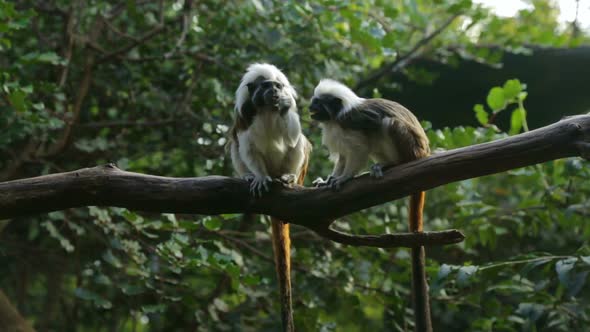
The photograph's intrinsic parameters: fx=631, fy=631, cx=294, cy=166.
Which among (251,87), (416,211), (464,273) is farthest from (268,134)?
(464,273)

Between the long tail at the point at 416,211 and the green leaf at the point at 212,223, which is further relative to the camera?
the green leaf at the point at 212,223

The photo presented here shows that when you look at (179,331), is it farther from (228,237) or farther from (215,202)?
(215,202)

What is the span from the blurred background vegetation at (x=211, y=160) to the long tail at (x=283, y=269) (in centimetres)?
20

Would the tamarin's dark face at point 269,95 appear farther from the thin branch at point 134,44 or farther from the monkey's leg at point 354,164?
the thin branch at point 134,44

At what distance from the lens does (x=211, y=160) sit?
415 centimetres

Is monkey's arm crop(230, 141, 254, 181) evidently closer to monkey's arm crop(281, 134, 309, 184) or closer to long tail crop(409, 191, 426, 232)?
monkey's arm crop(281, 134, 309, 184)

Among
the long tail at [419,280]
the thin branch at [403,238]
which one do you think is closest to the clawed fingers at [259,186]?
the thin branch at [403,238]

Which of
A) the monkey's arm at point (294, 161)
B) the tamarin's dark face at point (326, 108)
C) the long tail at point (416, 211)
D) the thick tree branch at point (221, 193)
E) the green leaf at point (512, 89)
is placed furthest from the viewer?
the green leaf at point (512, 89)

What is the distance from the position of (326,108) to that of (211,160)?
1.28 meters

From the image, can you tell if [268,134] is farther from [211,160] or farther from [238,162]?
[211,160]

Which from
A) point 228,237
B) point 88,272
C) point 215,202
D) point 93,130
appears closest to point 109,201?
point 215,202

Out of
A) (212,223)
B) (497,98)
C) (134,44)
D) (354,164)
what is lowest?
(212,223)

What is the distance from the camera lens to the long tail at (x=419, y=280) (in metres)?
2.92

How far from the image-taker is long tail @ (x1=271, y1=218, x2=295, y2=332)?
306 centimetres
